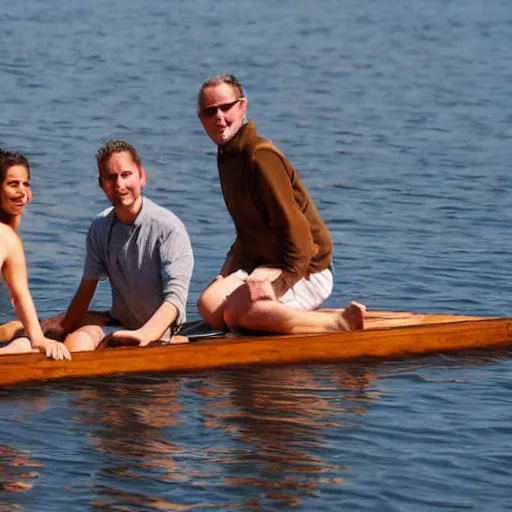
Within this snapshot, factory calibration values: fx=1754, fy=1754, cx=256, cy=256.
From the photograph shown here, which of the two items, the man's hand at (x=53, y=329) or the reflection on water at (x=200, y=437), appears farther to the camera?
the man's hand at (x=53, y=329)

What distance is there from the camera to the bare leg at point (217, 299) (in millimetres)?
8883

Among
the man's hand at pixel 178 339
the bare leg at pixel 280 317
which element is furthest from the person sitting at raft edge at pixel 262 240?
the man's hand at pixel 178 339

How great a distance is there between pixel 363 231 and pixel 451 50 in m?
13.3

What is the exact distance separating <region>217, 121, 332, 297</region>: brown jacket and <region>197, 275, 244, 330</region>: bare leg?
131 mm

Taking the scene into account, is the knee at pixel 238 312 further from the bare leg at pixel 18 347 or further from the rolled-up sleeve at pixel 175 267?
the bare leg at pixel 18 347

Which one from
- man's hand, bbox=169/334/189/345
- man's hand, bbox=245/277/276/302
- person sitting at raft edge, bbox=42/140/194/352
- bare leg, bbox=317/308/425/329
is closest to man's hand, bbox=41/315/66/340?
person sitting at raft edge, bbox=42/140/194/352

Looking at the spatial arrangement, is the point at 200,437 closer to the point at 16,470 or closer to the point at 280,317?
the point at 16,470

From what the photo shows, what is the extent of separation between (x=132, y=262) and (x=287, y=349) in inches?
39.2

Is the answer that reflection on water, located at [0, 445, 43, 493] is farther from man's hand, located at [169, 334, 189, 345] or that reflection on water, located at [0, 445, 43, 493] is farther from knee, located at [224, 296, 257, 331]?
knee, located at [224, 296, 257, 331]

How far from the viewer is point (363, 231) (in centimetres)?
1322

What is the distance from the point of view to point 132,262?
8508 millimetres

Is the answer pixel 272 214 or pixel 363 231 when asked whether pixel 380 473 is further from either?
pixel 363 231

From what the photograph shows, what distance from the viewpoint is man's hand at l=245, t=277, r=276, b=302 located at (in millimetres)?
8680

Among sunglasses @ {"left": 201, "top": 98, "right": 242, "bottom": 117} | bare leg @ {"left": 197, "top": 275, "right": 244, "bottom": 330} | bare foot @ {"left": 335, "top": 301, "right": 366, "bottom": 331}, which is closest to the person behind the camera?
sunglasses @ {"left": 201, "top": 98, "right": 242, "bottom": 117}
